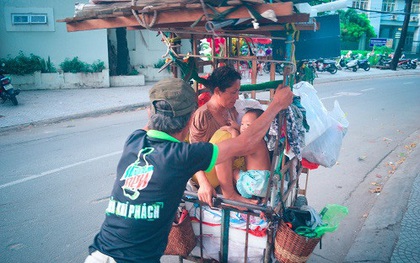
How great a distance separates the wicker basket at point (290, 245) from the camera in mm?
2166

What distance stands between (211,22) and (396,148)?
5.98 meters

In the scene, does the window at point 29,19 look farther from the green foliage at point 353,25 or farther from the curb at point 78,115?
the green foliage at point 353,25

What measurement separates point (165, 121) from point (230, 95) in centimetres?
129

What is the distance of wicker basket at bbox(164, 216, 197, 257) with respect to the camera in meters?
2.39

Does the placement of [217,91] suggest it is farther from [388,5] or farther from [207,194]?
[388,5]

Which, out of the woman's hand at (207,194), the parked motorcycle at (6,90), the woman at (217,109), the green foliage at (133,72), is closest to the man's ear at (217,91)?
the woman at (217,109)

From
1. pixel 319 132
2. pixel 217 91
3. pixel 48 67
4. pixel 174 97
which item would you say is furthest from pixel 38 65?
pixel 174 97

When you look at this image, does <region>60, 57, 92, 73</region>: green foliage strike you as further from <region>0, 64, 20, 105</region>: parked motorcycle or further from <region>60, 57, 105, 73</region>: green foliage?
<region>0, 64, 20, 105</region>: parked motorcycle

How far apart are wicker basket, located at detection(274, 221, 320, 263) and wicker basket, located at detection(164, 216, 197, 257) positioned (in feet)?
1.93

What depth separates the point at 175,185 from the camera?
68.6 inches

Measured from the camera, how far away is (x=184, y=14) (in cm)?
206

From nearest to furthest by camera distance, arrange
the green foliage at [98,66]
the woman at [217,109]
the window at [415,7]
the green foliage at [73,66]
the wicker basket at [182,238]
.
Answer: the wicker basket at [182,238] < the woman at [217,109] < the green foliage at [73,66] < the green foliage at [98,66] < the window at [415,7]

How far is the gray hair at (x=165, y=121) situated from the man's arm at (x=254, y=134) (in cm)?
24

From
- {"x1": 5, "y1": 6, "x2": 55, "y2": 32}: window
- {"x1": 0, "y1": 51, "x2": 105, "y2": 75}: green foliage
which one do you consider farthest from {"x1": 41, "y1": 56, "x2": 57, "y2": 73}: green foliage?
{"x1": 5, "y1": 6, "x2": 55, "y2": 32}: window
